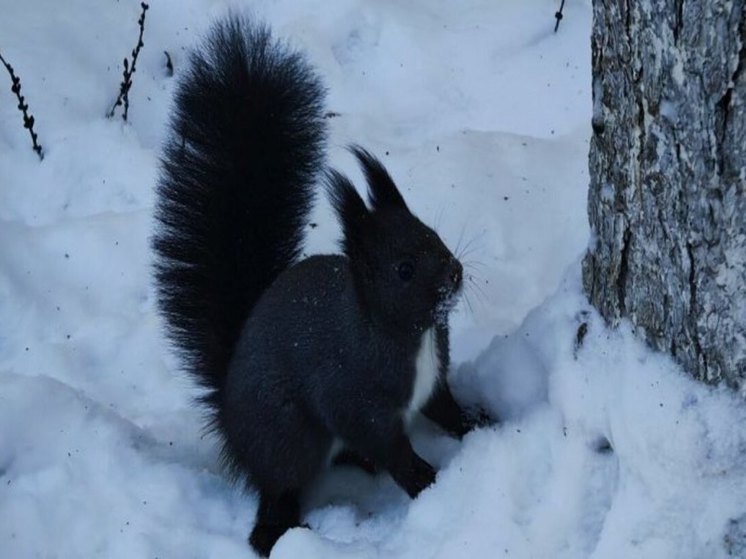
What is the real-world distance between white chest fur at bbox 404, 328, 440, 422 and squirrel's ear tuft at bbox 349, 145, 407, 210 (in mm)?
239

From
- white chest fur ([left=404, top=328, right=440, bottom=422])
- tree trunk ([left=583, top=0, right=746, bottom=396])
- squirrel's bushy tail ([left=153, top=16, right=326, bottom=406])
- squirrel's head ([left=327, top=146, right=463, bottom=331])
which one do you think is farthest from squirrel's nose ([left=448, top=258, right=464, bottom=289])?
squirrel's bushy tail ([left=153, top=16, right=326, bottom=406])

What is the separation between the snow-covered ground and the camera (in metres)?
1.77

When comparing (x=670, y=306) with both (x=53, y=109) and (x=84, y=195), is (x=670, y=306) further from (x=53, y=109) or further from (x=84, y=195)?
(x=53, y=109)

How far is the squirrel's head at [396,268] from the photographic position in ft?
6.55

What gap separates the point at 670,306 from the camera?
1699mm

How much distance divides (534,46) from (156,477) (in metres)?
1.66

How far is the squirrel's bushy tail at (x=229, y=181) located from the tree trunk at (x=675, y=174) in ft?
2.19

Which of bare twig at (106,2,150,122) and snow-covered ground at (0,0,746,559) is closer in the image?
snow-covered ground at (0,0,746,559)

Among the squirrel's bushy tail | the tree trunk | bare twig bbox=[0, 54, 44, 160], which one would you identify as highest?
the tree trunk

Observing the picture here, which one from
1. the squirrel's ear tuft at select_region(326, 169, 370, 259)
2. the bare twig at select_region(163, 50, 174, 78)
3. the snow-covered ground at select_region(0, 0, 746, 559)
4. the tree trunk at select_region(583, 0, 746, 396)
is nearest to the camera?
the tree trunk at select_region(583, 0, 746, 396)

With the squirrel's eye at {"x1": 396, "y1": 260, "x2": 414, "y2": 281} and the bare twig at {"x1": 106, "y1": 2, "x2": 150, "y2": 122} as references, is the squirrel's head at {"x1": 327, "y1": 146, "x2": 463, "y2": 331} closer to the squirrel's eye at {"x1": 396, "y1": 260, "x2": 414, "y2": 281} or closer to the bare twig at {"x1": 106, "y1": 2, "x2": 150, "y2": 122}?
the squirrel's eye at {"x1": 396, "y1": 260, "x2": 414, "y2": 281}

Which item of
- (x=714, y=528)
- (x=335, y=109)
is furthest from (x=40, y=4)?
(x=714, y=528)

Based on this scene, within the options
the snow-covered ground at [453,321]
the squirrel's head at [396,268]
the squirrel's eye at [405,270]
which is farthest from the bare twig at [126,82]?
the squirrel's eye at [405,270]

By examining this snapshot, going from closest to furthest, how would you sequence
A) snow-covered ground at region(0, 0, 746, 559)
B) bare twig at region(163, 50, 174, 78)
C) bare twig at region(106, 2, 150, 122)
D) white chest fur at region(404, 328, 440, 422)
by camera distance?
snow-covered ground at region(0, 0, 746, 559)
white chest fur at region(404, 328, 440, 422)
bare twig at region(106, 2, 150, 122)
bare twig at region(163, 50, 174, 78)
